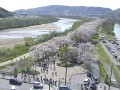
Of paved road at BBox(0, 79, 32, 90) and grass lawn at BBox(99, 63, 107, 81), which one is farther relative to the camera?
grass lawn at BBox(99, 63, 107, 81)

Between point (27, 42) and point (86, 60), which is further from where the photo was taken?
point (27, 42)

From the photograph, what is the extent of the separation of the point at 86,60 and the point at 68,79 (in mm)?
9736

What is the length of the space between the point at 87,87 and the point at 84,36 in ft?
121

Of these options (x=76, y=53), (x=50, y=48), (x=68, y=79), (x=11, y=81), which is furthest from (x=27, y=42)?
(x=11, y=81)

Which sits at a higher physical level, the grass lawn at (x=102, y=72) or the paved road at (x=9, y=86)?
the paved road at (x=9, y=86)

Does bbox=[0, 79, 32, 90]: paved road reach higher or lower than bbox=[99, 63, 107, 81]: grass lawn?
higher

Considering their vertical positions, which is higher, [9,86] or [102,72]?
[9,86]

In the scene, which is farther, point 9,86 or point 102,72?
point 102,72

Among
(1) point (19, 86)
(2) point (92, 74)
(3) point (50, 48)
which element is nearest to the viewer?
(1) point (19, 86)

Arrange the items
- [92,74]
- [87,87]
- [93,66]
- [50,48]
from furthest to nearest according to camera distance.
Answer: [50,48] → [93,66] → [92,74] → [87,87]

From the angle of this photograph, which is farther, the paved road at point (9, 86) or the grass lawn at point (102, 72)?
the grass lawn at point (102, 72)

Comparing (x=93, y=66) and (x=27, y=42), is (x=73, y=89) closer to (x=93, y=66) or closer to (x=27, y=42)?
(x=93, y=66)

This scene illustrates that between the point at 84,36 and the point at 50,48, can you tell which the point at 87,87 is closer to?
the point at 50,48

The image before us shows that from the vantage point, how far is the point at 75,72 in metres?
38.9
